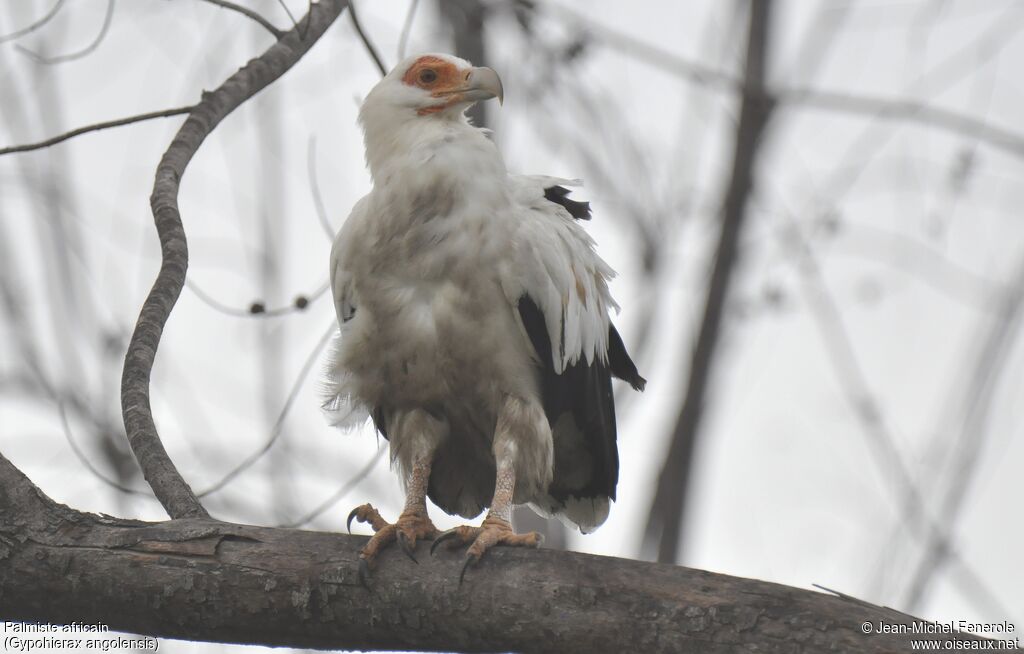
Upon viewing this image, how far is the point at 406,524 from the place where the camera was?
11.5 feet

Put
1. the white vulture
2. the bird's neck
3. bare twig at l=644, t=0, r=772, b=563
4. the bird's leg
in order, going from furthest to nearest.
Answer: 1. bare twig at l=644, t=0, r=772, b=563
2. the bird's neck
3. the white vulture
4. the bird's leg

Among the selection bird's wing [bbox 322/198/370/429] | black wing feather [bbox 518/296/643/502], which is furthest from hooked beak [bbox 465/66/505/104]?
black wing feather [bbox 518/296/643/502]

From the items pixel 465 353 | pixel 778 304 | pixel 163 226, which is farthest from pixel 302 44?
pixel 778 304

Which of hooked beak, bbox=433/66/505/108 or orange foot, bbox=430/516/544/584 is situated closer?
orange foot, bbox=430/516/544/584

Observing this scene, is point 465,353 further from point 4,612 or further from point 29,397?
point 29,397

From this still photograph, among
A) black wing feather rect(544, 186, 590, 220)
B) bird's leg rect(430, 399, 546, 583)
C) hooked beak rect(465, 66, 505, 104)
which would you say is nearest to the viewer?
bird's leg rect(430, 399, 546, 583)

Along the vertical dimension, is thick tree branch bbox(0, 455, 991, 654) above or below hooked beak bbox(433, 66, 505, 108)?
below

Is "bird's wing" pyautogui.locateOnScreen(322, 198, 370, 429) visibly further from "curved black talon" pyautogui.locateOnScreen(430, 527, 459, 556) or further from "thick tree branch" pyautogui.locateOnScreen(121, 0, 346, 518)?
"curved black talon" pyautogui.locateOnScreen(430, 527, 459, 556)

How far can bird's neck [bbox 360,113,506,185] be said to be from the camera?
405cm

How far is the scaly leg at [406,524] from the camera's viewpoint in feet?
10.2

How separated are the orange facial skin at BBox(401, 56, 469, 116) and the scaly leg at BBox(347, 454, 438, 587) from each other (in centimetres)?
132

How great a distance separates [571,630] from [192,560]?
1.00 metres

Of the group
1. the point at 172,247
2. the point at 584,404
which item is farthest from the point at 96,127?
the point at 584,404

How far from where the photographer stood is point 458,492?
180 inches
